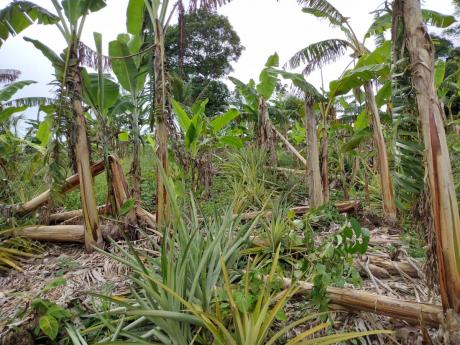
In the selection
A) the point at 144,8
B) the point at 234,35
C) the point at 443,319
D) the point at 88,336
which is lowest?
the point at 88,336

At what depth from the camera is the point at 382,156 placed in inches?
171

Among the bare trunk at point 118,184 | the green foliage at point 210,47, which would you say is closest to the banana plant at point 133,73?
the bare trunk at point 118,184

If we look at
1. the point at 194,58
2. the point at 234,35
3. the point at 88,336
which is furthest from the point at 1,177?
the point at 234,35

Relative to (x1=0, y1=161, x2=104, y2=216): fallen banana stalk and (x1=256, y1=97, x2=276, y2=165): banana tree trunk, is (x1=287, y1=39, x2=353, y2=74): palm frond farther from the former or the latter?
(x1=0, y1=161, x2=104, y2=216): fallen banana stalk

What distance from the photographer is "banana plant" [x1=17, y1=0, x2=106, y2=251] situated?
3.52 meters

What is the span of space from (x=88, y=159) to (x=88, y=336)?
78.6 inches

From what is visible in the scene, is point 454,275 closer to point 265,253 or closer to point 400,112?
point 400,112

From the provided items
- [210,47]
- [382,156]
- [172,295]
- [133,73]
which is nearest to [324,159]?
[382,156]

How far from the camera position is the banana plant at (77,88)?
11.5 ft

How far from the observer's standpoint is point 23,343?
210cm

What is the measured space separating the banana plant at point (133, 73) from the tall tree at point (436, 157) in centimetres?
303

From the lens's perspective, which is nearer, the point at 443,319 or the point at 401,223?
the point at 443,319

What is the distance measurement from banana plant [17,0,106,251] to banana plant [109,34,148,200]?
486mm

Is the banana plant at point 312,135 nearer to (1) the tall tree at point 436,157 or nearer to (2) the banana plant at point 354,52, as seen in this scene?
(2) the banana plant at point 354,52
